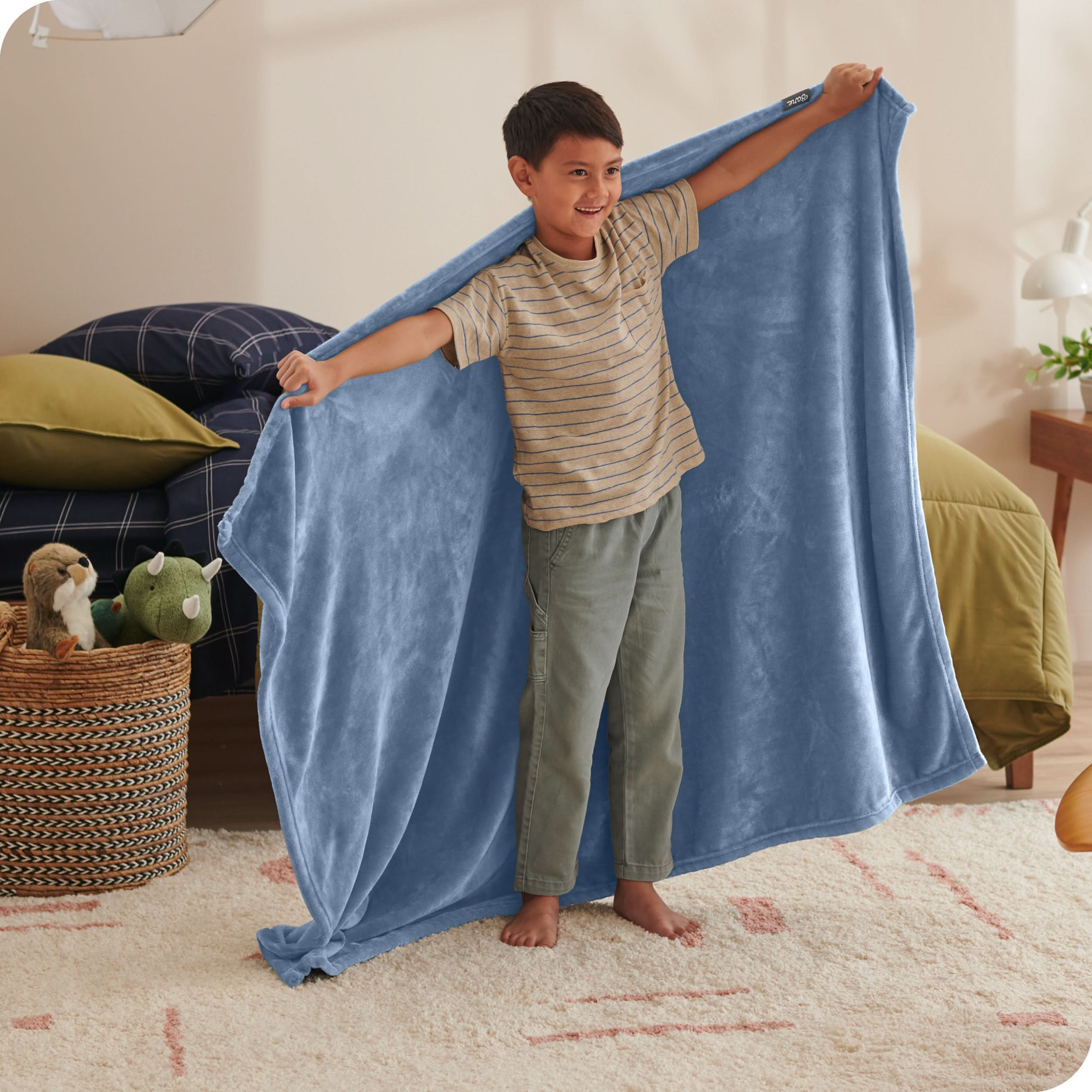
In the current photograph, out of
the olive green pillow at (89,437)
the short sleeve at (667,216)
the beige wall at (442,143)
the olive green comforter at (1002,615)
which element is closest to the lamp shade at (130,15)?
the short sleeve at (667,216)

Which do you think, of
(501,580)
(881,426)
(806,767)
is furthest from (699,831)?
(881,426)

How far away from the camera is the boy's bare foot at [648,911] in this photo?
63.9 inches

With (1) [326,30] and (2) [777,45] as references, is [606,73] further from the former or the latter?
(1) [326,30]

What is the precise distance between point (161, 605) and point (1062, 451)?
249 centimetres

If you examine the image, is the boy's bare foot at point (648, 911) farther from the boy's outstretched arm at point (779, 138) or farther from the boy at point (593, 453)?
the boy's outstretched arm at point (779, 138)

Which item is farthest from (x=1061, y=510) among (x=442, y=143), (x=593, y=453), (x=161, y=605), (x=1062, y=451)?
(x=161, y=605)

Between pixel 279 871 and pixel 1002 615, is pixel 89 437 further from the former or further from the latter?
pixel 1002 615

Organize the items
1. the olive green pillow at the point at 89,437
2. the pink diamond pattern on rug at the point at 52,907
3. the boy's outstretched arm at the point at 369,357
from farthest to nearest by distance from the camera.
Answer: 1. the olive green pillow at the point at 89,437
2. the pink diamond pattern on rug at the point at 52,907
3. the boy's outstretched arm at the point at 369,357

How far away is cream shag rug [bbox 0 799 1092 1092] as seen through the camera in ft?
4.21

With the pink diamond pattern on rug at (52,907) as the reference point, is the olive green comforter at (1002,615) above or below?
above

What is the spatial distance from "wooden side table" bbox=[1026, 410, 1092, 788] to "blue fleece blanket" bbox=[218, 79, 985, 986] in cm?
161

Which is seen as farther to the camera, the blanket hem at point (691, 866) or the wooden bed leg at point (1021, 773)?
the wooden bed leg at point (1021, 773)

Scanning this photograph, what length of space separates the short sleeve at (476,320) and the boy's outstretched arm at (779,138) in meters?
0.33

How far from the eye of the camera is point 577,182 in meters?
1.44
